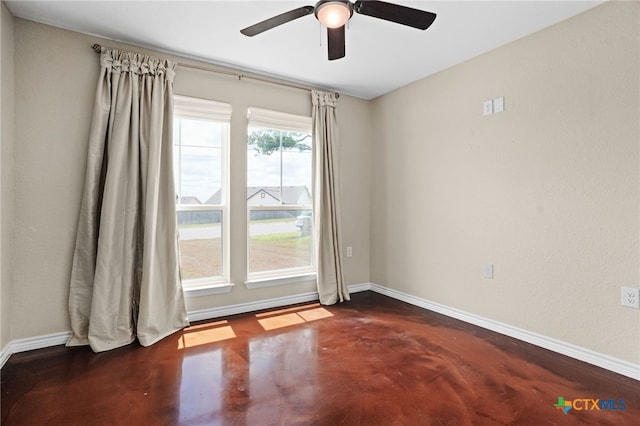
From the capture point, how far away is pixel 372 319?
10.7 ft

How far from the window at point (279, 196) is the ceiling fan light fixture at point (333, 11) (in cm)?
152

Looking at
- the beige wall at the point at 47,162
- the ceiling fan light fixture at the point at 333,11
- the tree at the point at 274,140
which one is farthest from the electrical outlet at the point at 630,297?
the beige wall at the point at 47,162

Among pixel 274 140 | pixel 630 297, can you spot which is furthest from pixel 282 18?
pixel 630 297

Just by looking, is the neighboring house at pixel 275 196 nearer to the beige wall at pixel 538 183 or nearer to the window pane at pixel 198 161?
the window pane at pixel 198 161

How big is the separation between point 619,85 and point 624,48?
235 millimetres

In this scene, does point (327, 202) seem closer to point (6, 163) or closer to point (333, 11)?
A: point (333, 11)

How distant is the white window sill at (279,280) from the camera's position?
11.4 ft

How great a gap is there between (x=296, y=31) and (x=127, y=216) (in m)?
2.04

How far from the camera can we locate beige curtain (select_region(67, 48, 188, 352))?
257cm

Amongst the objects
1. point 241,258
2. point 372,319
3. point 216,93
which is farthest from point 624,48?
point 241,258

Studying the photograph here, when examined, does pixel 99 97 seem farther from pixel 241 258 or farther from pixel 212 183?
pixel 241 258

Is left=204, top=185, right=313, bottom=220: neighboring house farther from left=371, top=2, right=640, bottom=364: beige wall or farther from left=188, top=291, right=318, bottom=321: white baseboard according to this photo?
left=371, top=2, right=640, bottom=364: beige wall

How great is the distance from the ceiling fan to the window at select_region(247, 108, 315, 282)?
144 cm

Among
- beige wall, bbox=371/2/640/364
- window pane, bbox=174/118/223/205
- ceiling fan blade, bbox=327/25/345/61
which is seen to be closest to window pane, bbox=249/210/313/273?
window pane, bbox=174/118/223/205
